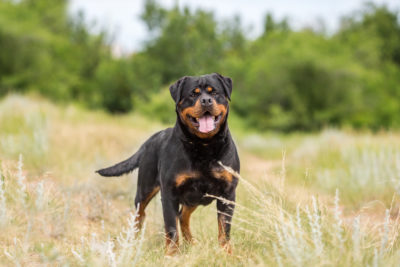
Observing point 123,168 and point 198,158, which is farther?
point 123,168

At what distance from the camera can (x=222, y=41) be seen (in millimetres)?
16406

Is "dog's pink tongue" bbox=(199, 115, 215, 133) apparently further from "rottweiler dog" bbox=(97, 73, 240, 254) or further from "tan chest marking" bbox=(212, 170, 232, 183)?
"tan chest marking" bbox=(212, 170, 232, 183)

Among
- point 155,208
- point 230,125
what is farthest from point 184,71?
point 155,208

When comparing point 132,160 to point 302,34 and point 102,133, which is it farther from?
point 302,34

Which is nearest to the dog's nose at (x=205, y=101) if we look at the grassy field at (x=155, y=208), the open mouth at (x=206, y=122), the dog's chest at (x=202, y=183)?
the open mouth at (x=206, y=122)

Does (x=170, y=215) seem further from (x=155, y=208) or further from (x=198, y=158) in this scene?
(x=155, y=208)

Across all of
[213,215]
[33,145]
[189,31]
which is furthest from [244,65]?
[213,215]

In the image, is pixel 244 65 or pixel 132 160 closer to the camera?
pixel 132 160

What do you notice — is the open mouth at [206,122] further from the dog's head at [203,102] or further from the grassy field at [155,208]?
the grassy field at [155,208]

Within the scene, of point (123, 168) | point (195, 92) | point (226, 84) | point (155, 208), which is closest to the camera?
point (195, 92)

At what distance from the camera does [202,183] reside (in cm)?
332

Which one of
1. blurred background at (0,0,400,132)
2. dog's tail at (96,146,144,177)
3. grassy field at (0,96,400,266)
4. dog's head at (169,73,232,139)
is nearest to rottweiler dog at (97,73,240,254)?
dog's head at (169,73,232,139)

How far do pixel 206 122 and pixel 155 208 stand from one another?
166 centimetres

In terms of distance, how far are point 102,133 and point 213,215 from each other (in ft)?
17.8
